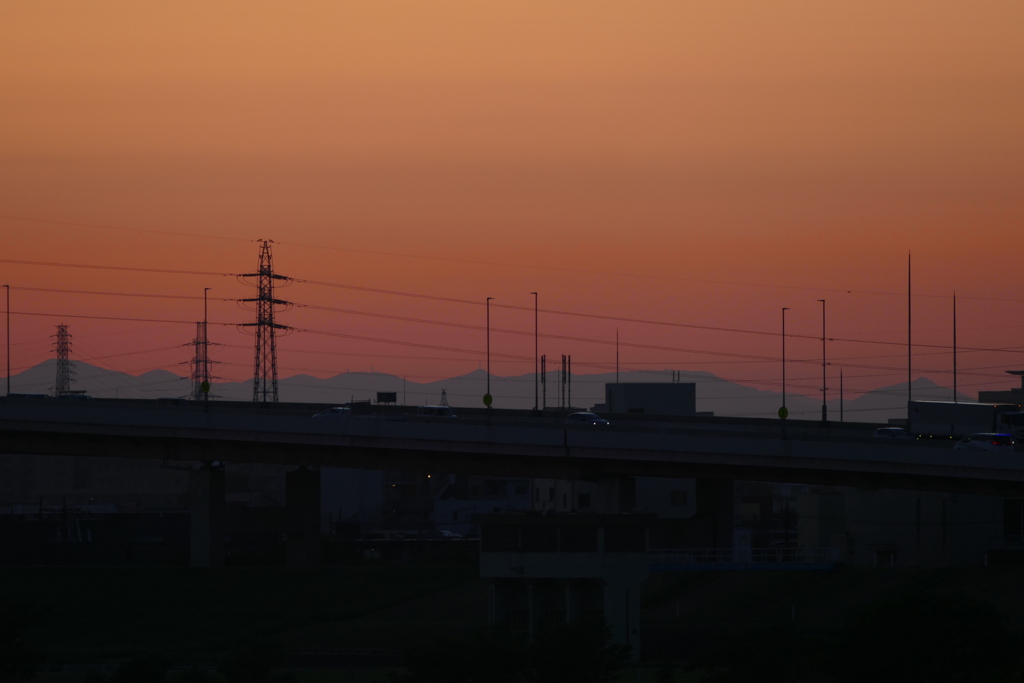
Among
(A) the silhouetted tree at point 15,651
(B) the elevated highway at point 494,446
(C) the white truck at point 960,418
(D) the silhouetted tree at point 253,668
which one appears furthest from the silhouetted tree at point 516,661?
(C) the white truck at point 960,418

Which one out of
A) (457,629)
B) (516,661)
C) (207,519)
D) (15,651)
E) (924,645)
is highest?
(207,519)

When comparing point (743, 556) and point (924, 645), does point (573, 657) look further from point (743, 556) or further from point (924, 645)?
point (743, 556)

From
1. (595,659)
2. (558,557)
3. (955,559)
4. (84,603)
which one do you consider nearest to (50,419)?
(84,603)

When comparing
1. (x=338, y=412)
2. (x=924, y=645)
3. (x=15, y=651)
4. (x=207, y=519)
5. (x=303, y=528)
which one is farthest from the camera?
(x=338, y=412)

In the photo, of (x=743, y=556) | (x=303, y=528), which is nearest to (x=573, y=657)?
(x=303, y=528)

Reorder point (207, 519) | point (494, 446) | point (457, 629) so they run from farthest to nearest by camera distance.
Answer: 1. point (207, 519)
2. point (494, 446)
3. point (457, 629)

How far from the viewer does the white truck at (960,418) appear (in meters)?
95.8

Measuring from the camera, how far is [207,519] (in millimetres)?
97938

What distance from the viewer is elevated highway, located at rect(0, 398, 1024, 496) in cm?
7225

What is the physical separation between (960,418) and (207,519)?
5106 cm

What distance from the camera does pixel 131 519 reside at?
422 feet

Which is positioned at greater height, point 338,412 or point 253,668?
point 338,412

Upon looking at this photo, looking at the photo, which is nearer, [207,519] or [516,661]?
[516,661]

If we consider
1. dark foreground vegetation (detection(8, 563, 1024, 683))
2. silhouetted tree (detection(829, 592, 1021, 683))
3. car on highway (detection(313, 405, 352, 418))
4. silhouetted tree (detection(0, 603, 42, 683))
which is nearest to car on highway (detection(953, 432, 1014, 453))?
dark foreground vegetation (detection(8, 563, 1024, 683))
